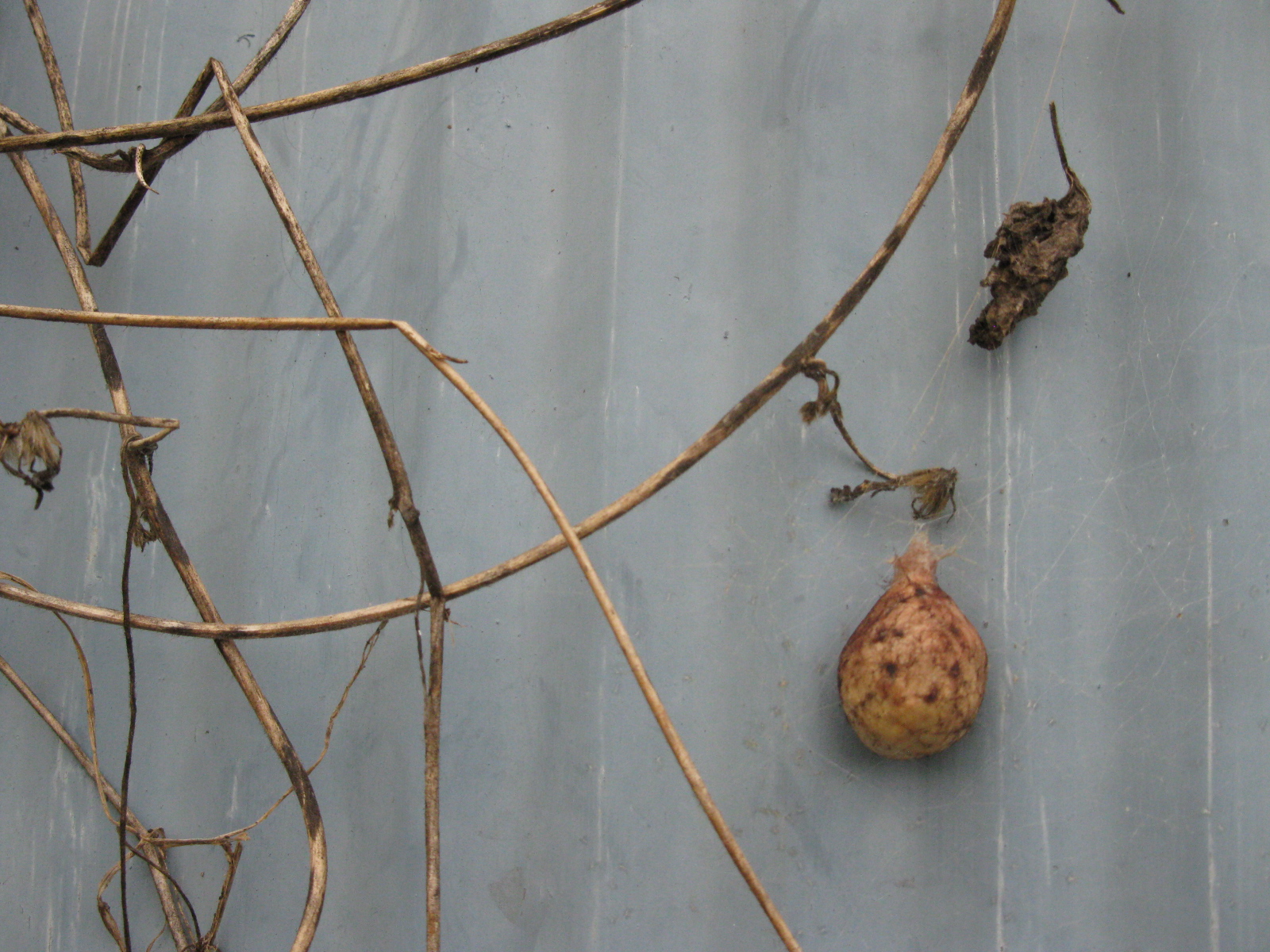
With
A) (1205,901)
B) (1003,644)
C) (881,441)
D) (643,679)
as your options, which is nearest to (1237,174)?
(881,441)

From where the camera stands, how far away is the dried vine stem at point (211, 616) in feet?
3.25

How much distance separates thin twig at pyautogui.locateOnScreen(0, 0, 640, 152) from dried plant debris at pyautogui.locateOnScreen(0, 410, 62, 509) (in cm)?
35

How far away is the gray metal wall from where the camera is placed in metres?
1.19

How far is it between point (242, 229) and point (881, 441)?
3.19ft

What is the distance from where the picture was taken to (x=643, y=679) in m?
0.81

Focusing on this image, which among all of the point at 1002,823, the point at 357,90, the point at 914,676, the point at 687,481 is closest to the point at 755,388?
the point at 687,481

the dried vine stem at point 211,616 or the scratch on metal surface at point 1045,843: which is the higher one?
the dried vine stem at point 211,616

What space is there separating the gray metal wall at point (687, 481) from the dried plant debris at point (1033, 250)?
0.23 feet

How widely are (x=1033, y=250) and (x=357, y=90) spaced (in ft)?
2.80

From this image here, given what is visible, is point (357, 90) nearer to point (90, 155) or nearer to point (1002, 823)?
point (90, 155)

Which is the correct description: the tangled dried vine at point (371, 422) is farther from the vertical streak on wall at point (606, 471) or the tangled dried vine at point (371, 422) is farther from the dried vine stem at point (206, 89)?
the vertical streak on wall at point (606, 471)

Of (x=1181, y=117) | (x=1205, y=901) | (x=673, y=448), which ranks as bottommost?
(x=1205, y=901)

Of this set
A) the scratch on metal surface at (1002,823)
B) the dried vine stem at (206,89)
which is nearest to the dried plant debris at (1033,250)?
the scratch on metal surface at (1002,823)

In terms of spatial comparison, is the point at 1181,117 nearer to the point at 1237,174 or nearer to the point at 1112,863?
the point at 1237,174
